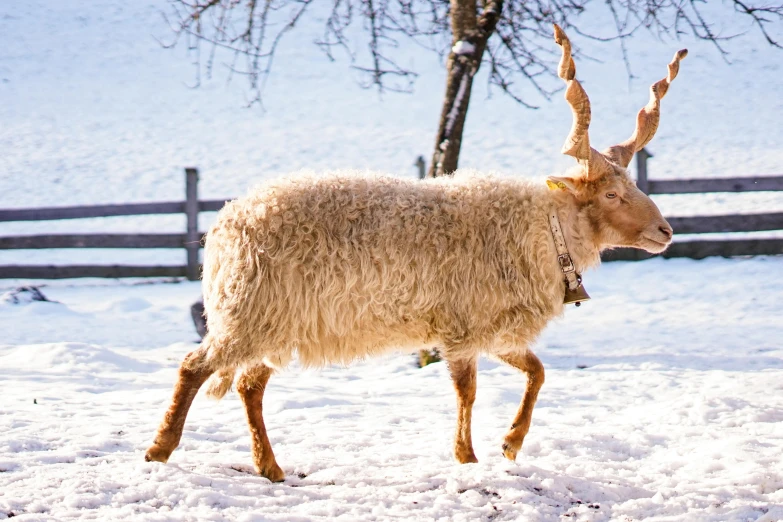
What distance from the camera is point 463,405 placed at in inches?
177

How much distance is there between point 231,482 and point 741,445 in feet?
9.14

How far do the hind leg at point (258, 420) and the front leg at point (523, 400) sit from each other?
47.2 inches

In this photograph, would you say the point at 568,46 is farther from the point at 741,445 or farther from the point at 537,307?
the point at 741,445

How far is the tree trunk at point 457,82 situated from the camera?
7.35 metres

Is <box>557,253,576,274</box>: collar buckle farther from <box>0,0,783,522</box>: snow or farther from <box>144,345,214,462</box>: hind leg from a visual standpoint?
<box>144,345,214,462</box>: hind leg

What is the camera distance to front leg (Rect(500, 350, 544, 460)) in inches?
178

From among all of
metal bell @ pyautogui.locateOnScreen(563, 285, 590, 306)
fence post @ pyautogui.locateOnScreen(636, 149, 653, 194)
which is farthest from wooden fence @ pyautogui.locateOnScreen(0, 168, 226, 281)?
metal bell @ pyautogui.locateOnScreen(563, 285, 590, 306)

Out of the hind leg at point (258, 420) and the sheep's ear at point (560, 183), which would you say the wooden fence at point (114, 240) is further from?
the sheep's ear at point (560, 183)

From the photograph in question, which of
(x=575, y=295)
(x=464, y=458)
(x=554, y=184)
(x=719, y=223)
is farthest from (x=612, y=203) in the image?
(x=719, y=223)

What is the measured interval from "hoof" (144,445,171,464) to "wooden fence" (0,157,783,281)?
7312 millimetres

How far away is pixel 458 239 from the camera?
4.38 m

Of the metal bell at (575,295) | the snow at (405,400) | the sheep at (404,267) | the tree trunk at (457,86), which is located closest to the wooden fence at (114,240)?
the snow at (405,400)

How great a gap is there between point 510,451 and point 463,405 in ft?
1.15

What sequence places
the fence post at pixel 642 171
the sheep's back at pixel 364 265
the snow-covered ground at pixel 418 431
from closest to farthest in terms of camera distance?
1. the snow-covered ground at pixel 418 431
2. the sheep's back at pixel 364 265
3. the fence post at pixel 642 171
